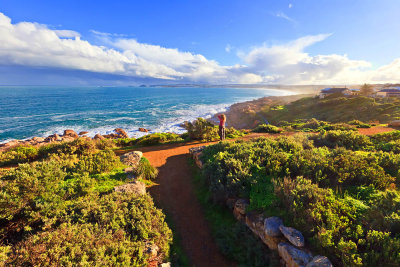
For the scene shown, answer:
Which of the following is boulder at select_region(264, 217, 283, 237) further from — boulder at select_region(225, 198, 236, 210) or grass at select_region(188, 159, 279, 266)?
boulder at select_region(225, 198, 236, 210)

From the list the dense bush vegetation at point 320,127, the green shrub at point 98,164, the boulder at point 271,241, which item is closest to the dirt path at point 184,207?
the boulder at point 271,241

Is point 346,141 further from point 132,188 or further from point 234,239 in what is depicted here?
point 132,188

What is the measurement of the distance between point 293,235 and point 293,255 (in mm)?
431

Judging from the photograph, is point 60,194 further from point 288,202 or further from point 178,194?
point 288,202

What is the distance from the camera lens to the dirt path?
516cm

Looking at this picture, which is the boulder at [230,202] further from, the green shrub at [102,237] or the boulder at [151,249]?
the boulder at [151,249]

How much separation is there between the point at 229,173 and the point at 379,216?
14.2 feet

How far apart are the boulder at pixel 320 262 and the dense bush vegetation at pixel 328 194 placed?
0.23 metres

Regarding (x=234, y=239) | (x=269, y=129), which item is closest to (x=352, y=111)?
(x=269, y=129)

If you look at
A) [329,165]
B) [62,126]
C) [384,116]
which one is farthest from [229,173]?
[62,126]

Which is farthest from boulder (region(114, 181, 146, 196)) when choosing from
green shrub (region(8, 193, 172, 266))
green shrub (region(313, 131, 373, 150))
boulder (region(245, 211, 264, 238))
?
green shrub (region(313, 131, 373, 150))

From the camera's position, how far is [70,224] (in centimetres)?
432

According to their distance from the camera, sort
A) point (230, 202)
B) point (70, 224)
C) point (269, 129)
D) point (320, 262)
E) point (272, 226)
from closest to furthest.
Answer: point (320, 262) < point (70, 224) < point (272, 226) < point (230, 202) < point (269, 129)

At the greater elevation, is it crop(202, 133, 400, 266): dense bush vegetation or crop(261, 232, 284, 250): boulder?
crop(202, 133, 400, 266): dense bush vegetation
